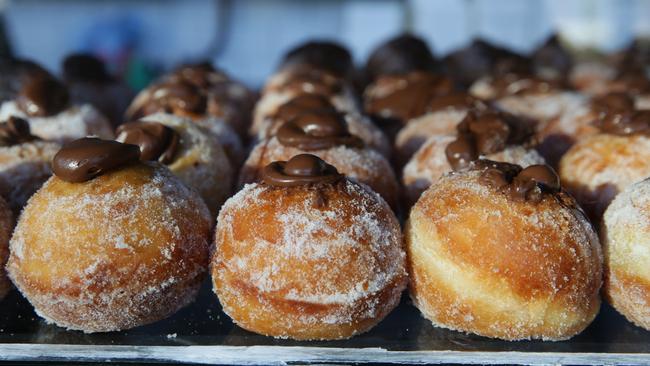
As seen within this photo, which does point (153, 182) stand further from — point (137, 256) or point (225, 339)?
point (225, 339)

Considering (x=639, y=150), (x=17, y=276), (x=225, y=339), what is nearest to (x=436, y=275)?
(x=225, y=339)

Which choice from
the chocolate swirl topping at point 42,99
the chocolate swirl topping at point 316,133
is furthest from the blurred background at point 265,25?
the chocolate swirl topping at point 316,133

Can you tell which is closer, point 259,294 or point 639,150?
point 259,294

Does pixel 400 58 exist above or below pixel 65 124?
below

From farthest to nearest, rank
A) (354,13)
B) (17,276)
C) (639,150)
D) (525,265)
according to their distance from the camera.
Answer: (354,13) < (639,150) < (17,276) < (525,265)

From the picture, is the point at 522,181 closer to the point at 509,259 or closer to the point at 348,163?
the point at 509,259

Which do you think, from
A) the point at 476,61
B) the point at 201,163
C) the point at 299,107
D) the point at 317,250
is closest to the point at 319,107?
the point at 299,107
